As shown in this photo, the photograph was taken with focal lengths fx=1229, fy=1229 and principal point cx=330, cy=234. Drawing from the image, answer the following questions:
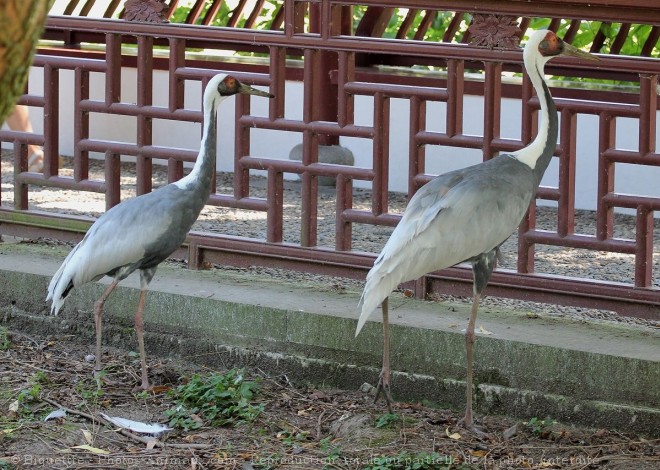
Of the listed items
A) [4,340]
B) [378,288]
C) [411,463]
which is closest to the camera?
[411,463]

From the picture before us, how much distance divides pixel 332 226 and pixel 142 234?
239 centimetres

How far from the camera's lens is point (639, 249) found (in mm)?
5039

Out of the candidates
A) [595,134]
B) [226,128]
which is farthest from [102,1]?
[595,134]

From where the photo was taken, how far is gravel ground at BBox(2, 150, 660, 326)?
6242 millimetres

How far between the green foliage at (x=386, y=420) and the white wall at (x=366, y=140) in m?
3.73

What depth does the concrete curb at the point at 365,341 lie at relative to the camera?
4.77 metres

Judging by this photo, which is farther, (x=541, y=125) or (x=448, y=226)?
(x=541, y=125)

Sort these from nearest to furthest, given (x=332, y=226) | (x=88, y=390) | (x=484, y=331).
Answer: (x=484, y=331), (x=88, y=390), (x=332, y=226)

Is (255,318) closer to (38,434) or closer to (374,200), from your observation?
(374,200)

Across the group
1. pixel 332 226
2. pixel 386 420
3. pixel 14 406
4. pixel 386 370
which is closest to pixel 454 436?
pixel 386 420

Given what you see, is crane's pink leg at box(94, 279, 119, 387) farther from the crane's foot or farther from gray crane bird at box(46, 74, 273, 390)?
the crane's foot

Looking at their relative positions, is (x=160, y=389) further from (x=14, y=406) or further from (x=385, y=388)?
(x=385, y=388)

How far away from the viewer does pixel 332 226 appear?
24.2 feet

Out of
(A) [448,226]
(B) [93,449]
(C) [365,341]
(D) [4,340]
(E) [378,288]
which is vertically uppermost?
(A) [448,226]
